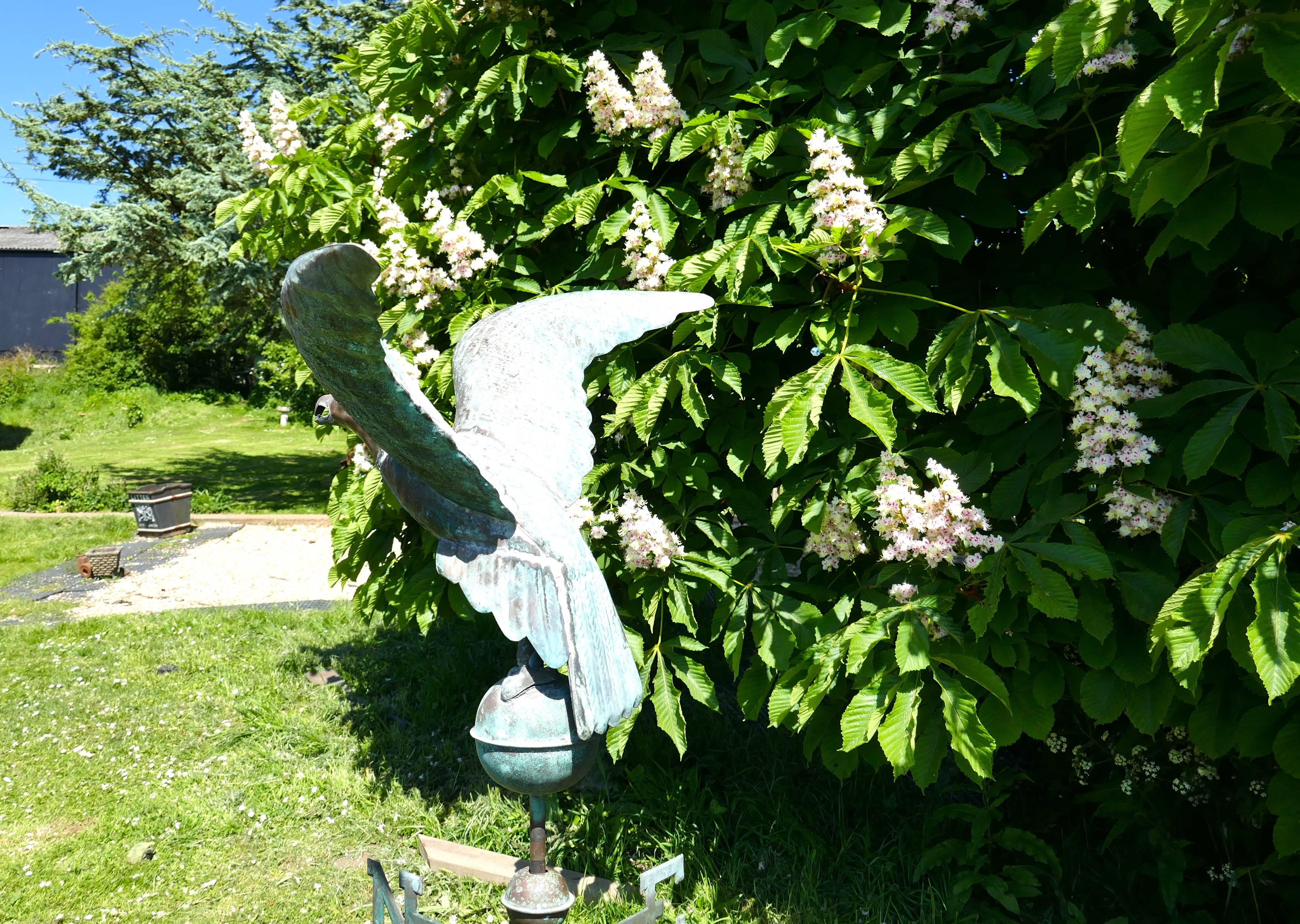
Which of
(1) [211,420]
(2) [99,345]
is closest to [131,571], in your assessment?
(1) [211,420]

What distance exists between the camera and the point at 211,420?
19125 mm

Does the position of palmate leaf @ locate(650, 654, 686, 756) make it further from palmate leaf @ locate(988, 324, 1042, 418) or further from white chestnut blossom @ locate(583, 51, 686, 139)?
white chestnut blossom @ locate(583, 51, 686, 139)

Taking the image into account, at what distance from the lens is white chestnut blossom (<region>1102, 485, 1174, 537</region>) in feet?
6.98

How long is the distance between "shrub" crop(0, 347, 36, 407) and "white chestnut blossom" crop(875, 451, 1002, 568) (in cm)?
2063

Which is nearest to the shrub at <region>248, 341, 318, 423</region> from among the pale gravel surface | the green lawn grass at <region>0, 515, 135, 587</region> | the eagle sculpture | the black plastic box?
the green lawn grass at <region>0, 515, 135, 587</region>

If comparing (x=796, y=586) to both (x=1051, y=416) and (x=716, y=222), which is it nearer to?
(x=1051, y=416)

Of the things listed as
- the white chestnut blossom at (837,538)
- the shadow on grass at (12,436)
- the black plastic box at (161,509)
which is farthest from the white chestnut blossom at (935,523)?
the shadow on grass at (12,436)

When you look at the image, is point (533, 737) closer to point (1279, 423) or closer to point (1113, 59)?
point (1279, 423)

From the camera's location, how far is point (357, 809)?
407 cm

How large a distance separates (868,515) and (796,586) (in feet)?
Answer: 1.03

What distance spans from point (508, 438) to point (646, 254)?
109 centimetres

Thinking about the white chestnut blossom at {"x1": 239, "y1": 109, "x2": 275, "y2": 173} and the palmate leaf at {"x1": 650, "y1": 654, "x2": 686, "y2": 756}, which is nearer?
the palmate leaf at {"x1": 650, "y1": 654, "x2": 686, "y2": 756}

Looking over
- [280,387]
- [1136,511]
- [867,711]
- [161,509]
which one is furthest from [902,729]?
[280,387]

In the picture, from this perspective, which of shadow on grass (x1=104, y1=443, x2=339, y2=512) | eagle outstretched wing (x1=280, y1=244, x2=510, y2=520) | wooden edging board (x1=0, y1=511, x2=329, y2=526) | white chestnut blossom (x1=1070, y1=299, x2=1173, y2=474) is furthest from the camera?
shadow on grass (x1=104, y1=443, x2=339, y2=512)
